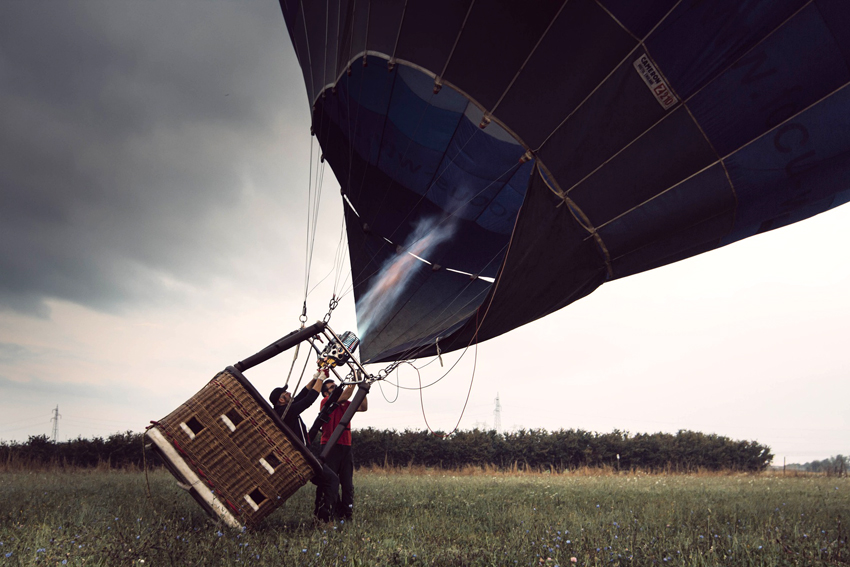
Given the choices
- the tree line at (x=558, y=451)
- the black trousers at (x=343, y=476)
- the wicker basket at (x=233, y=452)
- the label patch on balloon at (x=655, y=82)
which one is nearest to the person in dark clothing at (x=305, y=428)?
the black trousers at (x=343, y=476)

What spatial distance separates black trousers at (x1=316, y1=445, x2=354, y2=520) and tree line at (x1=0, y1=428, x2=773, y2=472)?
11849 mm

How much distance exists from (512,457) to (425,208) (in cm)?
1432

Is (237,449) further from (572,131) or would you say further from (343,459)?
(572,131)

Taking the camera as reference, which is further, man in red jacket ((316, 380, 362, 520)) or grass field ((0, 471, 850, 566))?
man in red jacket ((316, 380, 362, 520))

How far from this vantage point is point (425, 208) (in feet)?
23.9

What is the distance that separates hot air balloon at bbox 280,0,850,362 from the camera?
4387mm

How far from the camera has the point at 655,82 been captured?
461 centimetres

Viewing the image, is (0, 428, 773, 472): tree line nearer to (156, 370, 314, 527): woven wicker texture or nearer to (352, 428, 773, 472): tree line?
(352, 428, 773, 472): tree line

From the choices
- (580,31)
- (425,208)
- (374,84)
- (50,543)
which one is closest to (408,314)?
(425,208)

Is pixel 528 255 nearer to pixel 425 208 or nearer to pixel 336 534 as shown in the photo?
pixel 425 208

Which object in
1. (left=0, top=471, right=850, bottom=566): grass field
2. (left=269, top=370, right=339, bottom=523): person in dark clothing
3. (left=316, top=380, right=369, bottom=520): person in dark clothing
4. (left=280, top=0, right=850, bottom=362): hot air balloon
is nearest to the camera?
(left=0, top=471, right=850, bottom=566): grass field

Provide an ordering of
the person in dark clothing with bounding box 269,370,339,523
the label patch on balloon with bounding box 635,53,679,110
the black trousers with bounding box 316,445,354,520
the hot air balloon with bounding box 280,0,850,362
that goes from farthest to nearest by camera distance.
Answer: the black trousers with bounding box 316,445,354,520 → the person in dark clothing with bounding box 269,370,339,523 → the label patch on balloon with bounding box 635,53,679,110 → the hot air balloon with bounding box 280,0,850,362

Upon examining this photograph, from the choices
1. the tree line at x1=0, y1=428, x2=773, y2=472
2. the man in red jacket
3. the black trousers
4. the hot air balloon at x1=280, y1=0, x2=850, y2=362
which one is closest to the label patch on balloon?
the hot air balloon at x1=280, y1=0, x2=850, y2=362

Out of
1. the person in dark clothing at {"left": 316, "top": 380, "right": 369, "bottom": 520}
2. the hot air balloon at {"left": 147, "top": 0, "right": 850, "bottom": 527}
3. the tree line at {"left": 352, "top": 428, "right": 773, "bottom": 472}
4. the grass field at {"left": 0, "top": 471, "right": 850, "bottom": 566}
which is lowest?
the tree line at {"left": 352, "top": 428, "right": 773, "bottom": 472}
